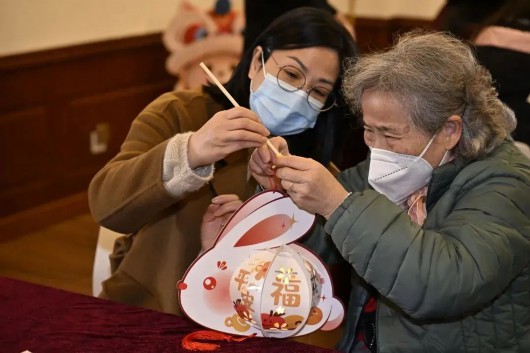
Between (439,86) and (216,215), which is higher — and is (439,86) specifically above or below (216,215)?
above

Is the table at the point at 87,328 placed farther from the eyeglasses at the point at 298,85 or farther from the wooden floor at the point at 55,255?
the wooden floor at the point at 55,255

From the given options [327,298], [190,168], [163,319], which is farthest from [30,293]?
[327,298]

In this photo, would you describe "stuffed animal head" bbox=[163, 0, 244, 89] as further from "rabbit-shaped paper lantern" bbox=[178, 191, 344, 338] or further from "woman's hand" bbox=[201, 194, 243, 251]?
"rabbit-shaped paper lantern" bbox=[178, 191, 344, 338]

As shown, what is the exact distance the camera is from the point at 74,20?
3.97m

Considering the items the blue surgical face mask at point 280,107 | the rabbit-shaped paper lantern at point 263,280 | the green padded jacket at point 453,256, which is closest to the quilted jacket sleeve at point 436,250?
the green padded jacket at point 453,256

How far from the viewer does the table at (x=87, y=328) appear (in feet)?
4.58

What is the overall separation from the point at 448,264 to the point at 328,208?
22 centimetres

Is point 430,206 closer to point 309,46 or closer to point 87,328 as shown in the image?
point 309,46

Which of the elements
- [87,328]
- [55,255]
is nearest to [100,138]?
[55,255]

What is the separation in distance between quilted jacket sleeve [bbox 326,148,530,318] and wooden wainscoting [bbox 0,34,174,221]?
270 cm

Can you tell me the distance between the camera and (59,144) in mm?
4047

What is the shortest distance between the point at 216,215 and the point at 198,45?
2.42m

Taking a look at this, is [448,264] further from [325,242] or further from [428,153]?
[325,242]

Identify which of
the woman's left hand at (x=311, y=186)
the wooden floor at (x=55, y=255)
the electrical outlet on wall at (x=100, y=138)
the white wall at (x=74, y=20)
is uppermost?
the woman's left hand at (x=311, y=186)
